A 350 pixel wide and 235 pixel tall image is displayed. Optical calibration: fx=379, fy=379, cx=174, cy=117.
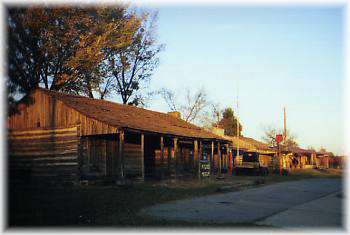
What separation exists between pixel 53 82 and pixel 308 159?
184ft

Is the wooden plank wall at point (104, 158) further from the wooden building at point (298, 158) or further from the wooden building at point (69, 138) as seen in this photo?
the wooden building at point (298, 158)

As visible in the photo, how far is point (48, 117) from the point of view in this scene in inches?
879

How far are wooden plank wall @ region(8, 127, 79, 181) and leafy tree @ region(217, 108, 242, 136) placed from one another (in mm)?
53709

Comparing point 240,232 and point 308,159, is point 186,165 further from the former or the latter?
point 308,159

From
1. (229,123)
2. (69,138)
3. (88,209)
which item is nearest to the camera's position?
(88,209)

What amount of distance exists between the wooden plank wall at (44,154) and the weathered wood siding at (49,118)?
368mm

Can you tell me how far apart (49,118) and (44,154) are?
2.18m

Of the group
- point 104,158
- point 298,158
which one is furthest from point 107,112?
point 298,158

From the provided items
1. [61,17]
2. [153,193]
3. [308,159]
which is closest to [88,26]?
[61,17]

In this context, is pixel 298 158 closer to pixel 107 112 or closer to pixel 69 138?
pixel 107 112

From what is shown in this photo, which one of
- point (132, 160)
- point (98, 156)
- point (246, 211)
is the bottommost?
point (246, 211)

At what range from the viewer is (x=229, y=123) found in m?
75.4

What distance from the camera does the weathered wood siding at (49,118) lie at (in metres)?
20.8

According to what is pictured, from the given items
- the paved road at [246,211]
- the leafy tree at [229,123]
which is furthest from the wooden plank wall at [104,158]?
the leafy tree at [229,123]
